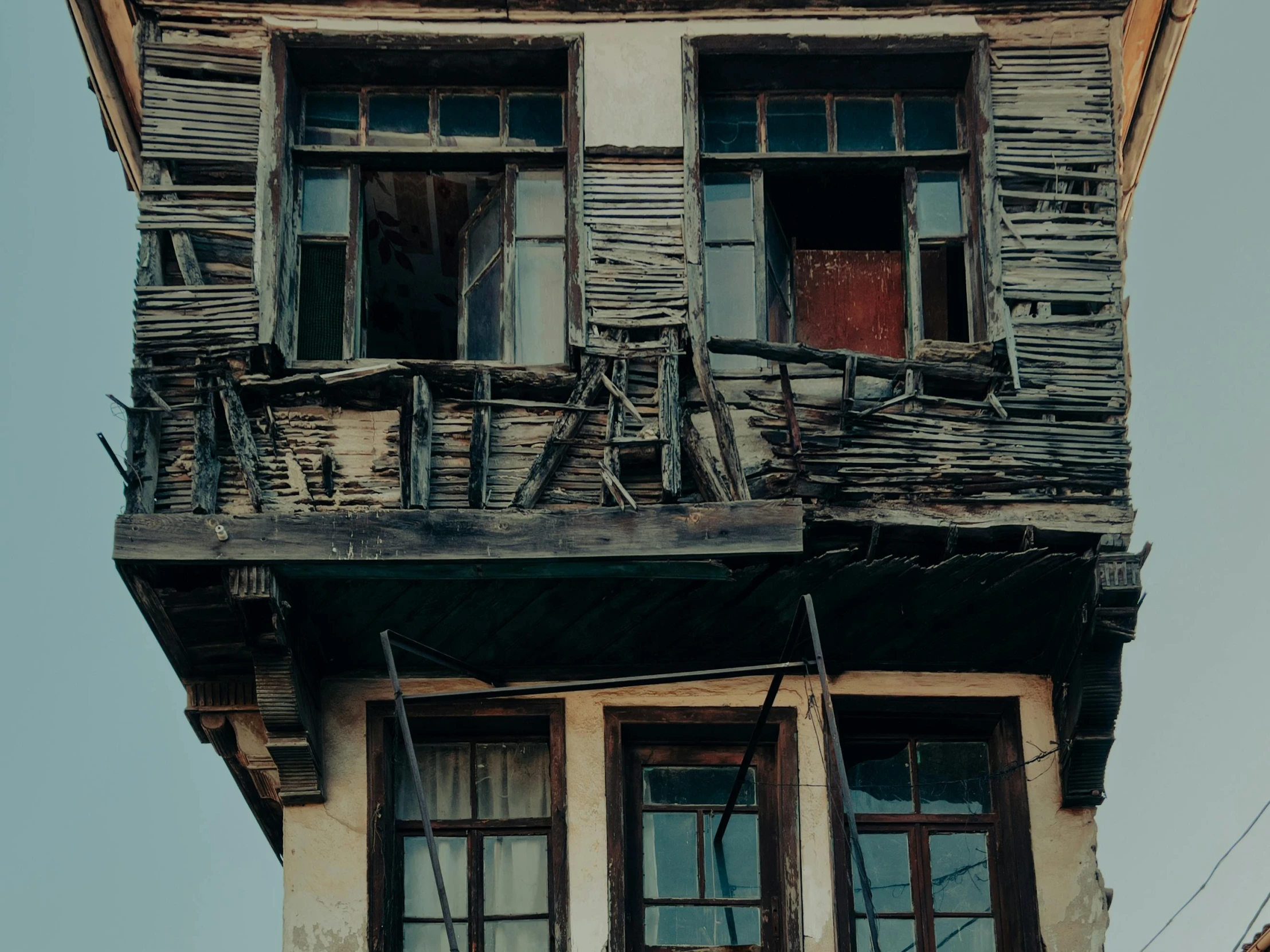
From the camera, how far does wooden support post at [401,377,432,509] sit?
1193 cm

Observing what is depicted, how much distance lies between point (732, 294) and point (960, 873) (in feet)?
10.5

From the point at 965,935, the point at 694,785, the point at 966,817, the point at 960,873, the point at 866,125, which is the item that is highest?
the point at 866,125

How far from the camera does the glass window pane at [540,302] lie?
12883 millimetres

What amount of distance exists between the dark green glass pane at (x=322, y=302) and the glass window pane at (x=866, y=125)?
2.75 m

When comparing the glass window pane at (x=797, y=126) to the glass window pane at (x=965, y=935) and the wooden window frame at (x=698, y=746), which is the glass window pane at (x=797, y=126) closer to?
the wooden window frame at (x=698, y=746)

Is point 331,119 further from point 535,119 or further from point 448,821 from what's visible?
point 448,821

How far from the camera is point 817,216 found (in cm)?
1361

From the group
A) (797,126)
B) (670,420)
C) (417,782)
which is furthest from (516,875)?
(797,126)

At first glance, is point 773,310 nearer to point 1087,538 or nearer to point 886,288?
point 886,288

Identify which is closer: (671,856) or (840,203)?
(671,856)

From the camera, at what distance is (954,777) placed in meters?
12.5

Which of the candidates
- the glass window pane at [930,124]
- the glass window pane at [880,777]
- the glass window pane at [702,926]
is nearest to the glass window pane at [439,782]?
the glass window pane at [702,926]

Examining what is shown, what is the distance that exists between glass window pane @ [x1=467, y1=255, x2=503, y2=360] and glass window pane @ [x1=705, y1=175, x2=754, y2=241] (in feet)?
3.72

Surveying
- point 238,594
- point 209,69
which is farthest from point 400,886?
point 209,69
